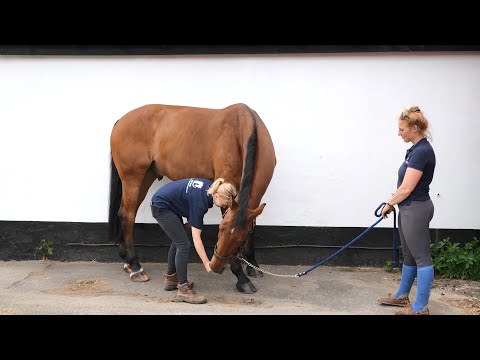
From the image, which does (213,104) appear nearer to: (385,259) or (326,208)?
(326,208)

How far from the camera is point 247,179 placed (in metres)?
4.70

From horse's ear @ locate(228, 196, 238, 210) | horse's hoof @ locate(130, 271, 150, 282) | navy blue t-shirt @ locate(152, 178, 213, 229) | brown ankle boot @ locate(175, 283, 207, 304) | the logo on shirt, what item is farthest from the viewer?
horse's hoof @ locate(130, 271, 150, 282)

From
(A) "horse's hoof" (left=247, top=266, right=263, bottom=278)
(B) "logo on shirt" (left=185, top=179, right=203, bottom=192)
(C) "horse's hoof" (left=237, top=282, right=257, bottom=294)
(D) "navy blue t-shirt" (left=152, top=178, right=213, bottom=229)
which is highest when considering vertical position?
(B) "logo on shirt" (left=185, top=179, right=203, bottom=192)

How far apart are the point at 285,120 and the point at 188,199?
1.87 meters

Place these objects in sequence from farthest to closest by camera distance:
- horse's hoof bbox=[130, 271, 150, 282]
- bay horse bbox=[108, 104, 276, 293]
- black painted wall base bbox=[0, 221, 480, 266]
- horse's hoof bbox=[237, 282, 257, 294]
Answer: black painted wall base bbox=[0, 221, 480, 266]
horse's hoof bbox=[130, 271, 150, 282]
horse's hoof bbox=[237, 282, 257, 294]
bay horse bbox=[108, 104, 276, 293]

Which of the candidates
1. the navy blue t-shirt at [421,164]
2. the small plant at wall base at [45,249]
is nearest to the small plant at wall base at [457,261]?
the navy blue t-shirt at [421,164]

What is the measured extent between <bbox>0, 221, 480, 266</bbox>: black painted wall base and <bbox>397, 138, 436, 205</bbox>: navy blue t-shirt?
1.85m

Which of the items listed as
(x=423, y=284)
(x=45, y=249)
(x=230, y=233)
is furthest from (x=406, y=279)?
(x=45, y=249)

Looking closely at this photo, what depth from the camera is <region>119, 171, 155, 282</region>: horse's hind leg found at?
5.73 m

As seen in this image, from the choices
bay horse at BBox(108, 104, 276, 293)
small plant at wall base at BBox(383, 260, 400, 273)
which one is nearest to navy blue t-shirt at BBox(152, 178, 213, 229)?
bay horse at BBox(108, 104, 276, 293)

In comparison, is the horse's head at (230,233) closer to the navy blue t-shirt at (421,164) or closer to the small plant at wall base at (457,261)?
the navy blue t-shirt at (421,164)

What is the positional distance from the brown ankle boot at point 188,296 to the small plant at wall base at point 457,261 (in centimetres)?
263

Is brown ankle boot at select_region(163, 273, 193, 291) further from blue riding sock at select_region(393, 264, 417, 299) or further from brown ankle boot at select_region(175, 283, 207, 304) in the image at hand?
blue riding sock at select_region(393, 264, 417, 299)

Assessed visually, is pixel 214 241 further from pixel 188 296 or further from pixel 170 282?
pixel 188 296
